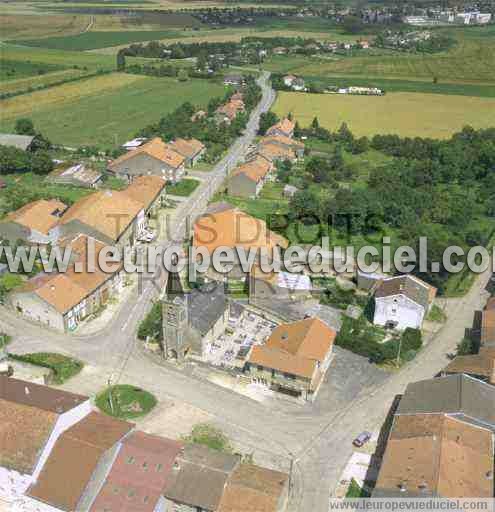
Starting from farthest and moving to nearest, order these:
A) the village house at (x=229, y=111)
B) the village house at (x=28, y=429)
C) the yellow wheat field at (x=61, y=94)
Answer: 1. the yellow wheat field at (x=61, y=94)
2. the village house at (x=229, y=111)
3. the village house at (x=28, y=429)

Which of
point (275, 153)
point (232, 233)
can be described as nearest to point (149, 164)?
point (275, 153)

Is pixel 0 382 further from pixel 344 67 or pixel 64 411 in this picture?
pixel 344 67

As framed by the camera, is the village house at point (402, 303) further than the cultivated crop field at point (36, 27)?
No

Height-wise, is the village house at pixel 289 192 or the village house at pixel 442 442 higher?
the village house at pixel 289 192

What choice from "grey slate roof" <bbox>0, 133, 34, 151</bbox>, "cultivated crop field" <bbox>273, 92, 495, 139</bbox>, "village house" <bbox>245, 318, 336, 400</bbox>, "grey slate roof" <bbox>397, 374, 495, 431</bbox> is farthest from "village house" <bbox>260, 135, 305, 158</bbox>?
"grey slate roof" <bbox>397, 374, 495, 431</bbox>

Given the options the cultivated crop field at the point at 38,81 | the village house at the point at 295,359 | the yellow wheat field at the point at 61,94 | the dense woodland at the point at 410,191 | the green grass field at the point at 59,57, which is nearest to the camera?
the village house at the point at 295,359

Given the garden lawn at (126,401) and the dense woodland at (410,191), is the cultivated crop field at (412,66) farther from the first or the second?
the garden lawn at (126,401)

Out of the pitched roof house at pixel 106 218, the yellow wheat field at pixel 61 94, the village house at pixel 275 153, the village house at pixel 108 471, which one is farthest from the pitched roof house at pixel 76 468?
the yellow wheat field at pixel 61 94

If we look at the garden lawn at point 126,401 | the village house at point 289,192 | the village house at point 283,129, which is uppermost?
the village house at point 283,129
